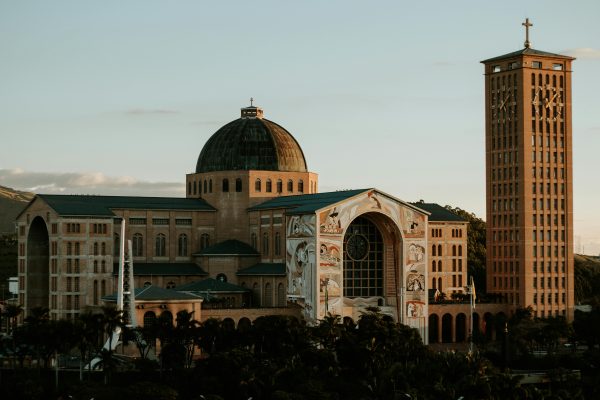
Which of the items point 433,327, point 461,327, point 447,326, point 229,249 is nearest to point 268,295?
point 229,249

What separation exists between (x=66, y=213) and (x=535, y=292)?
146ft

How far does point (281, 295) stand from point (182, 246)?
12260mm

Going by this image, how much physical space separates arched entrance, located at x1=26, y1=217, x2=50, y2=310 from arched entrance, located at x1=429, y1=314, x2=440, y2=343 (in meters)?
35.0

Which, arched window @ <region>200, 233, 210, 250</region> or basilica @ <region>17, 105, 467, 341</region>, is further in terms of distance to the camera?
arched window @ <region>200, 233, 210, 250</region>

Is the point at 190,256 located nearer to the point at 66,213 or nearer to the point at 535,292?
the point at 66,213

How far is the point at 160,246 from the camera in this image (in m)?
124

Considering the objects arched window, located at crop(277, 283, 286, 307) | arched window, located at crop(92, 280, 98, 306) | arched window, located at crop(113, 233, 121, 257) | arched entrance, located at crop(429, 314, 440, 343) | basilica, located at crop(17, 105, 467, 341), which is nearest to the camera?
basilica, located at crop(17, 105, 467, 341)

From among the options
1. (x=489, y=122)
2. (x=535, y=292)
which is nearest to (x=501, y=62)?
(x=489, y=122)

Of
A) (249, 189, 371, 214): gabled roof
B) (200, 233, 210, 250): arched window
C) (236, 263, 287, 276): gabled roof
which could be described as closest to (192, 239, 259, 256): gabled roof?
(200, 233, 210, 250): arched window

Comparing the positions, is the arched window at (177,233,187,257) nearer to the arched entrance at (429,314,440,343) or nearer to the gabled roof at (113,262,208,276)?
the gabled roof at (113,262,208,276)

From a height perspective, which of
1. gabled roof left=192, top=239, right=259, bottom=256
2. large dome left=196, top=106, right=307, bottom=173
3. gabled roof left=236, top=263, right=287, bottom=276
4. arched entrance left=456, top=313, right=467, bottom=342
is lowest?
arched entrance left=456, top=313, right=467, bottom=342

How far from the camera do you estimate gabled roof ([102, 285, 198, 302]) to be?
108438mm

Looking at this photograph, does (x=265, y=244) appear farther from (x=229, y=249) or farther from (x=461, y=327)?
(x=461, y=327)

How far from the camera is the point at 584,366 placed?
331 feet
